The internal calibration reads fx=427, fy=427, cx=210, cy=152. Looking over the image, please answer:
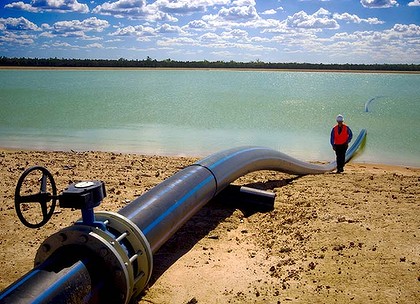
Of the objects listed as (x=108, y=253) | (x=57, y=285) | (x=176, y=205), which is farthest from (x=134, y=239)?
(x=176, y=205)

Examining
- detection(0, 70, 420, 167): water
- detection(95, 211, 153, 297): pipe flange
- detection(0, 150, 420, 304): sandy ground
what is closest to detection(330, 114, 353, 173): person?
detection(0, 150, 420, 304): sandy ground

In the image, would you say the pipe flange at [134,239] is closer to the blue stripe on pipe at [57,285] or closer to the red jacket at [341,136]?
the blue stripe on pipe at [57,285]

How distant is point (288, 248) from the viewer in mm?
4941

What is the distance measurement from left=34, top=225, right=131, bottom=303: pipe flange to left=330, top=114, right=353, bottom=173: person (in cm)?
747

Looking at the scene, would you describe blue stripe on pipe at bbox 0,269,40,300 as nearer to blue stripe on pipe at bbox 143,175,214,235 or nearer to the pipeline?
the pipeline

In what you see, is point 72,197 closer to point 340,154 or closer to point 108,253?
point 108,253

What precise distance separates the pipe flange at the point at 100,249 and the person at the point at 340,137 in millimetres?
7474

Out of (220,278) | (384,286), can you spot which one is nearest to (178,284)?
(220,278)

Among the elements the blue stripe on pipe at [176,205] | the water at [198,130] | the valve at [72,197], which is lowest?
the water at [198,130]

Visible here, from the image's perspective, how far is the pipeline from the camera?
2.62 meters

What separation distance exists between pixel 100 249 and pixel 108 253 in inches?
2.4

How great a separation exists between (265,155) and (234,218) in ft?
5.84

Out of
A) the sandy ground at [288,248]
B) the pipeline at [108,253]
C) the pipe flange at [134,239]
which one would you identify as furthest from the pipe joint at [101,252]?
the sandy ground at [288,248]

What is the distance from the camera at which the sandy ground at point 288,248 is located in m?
4.07
